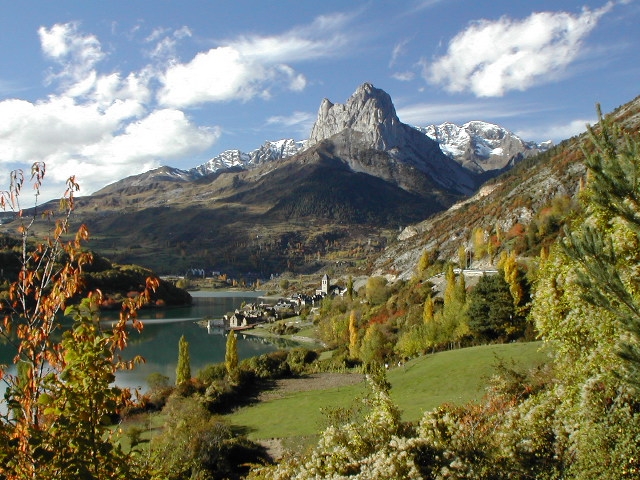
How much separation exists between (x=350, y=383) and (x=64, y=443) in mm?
34256

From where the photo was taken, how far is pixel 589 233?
5586 millimetres

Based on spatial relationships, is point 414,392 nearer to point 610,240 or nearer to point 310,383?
point 310,383

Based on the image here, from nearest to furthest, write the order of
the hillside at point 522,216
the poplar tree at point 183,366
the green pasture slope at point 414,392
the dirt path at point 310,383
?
the green pasture slope at point 414,392, the dirt path at point 310,383, the poplar tree at point 183,366, the hillside at point 522,216

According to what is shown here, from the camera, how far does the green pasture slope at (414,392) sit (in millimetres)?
25062

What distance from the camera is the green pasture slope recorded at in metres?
25.1

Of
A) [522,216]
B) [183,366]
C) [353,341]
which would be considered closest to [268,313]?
[522,216]

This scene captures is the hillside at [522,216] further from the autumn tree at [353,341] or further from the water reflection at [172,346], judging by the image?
the water reflection at [172,346]

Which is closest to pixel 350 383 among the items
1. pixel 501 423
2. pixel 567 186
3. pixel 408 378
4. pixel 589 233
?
pixel 408 378

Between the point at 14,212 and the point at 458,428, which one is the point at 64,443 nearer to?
the point at 14,212

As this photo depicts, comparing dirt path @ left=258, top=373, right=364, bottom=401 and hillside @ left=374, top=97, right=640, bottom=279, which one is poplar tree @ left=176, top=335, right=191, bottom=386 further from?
hillside @ left=374, top=97, right=640, bottom=279

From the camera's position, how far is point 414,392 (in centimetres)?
2852

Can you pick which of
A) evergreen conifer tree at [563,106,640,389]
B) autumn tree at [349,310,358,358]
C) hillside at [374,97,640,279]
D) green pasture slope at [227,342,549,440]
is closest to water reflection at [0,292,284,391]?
green pasture slope at [227,342,549,440]

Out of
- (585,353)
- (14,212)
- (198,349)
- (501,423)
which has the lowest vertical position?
(198,349)

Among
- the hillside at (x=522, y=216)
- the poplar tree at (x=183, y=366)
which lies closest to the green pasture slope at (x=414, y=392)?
the poplar tree at (x=183, y=366)
